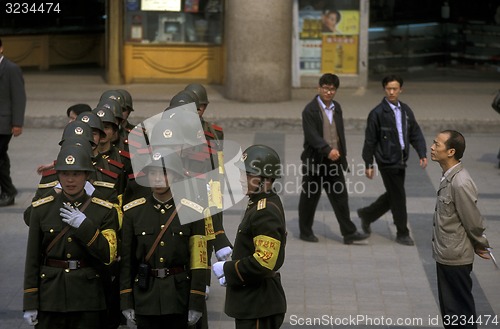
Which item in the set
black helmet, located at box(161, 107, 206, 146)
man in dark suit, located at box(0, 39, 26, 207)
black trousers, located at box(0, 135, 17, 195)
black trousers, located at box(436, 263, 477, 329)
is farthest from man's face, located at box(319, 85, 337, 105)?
black trousers, located at box(0, 135, 17, 195)

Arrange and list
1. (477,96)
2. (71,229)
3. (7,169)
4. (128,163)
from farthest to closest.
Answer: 1. (477,96)
2. (7,169)
3. (128,163)
4. (71,229)

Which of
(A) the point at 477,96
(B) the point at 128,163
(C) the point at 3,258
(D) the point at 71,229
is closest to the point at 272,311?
(D) the point at 71,229

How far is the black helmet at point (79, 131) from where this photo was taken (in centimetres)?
796

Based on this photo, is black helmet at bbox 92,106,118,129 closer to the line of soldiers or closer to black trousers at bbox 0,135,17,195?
the line of soldiers

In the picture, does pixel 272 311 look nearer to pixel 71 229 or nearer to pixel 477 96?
pixel 71 229

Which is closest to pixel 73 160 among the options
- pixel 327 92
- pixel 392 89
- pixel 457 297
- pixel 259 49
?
pixel 457 297

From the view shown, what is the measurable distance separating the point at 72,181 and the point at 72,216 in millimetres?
250

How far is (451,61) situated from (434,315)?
1628 centimetres

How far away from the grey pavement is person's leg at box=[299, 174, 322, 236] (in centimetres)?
19

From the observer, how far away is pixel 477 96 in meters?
20.3

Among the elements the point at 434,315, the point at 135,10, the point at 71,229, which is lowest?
the point at 434,315

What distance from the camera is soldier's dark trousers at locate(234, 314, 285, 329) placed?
718cm

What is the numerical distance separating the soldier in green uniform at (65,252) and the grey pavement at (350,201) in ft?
6.23

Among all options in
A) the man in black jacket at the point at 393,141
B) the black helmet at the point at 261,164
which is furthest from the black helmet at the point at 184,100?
the black helmet at the point at 261,164
